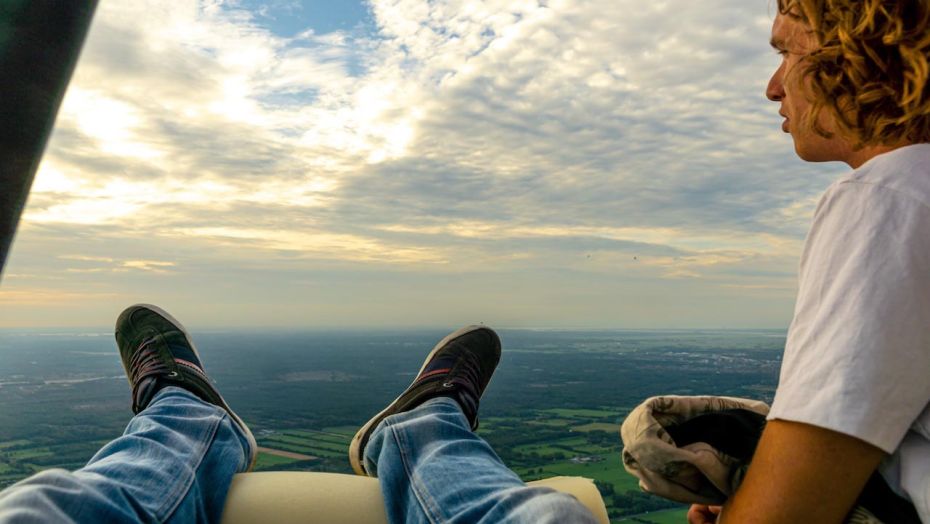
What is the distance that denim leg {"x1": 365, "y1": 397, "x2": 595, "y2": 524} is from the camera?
1.04 metres

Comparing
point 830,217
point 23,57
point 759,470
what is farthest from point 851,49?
point 23,57

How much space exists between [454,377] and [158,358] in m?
0.95

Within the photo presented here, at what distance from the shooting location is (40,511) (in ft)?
3.10

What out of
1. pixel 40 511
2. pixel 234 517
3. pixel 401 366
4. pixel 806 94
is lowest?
pixel 401 366

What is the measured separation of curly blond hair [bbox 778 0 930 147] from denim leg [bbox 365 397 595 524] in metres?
0.70

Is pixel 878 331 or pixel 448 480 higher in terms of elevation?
pixel 878 331

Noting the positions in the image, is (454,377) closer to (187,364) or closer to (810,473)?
(187,364)

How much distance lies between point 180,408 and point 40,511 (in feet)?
2.24

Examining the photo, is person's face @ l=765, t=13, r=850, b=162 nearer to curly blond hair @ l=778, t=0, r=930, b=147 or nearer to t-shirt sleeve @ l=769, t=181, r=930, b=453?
curly blond hair @ l=778, t=0, r=930, b=147

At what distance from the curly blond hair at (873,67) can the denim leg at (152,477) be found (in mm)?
1238

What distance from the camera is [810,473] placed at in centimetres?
75

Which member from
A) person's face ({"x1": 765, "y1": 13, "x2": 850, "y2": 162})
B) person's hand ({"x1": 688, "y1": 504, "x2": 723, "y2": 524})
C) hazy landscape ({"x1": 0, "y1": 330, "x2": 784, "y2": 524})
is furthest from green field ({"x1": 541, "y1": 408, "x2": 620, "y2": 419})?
person's face ({"x1": 765, "y1": 13, "x2": 850, "y2": 162})

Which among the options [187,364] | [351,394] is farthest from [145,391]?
[351,394]

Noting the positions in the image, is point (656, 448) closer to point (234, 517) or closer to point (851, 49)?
point (851, 49)
